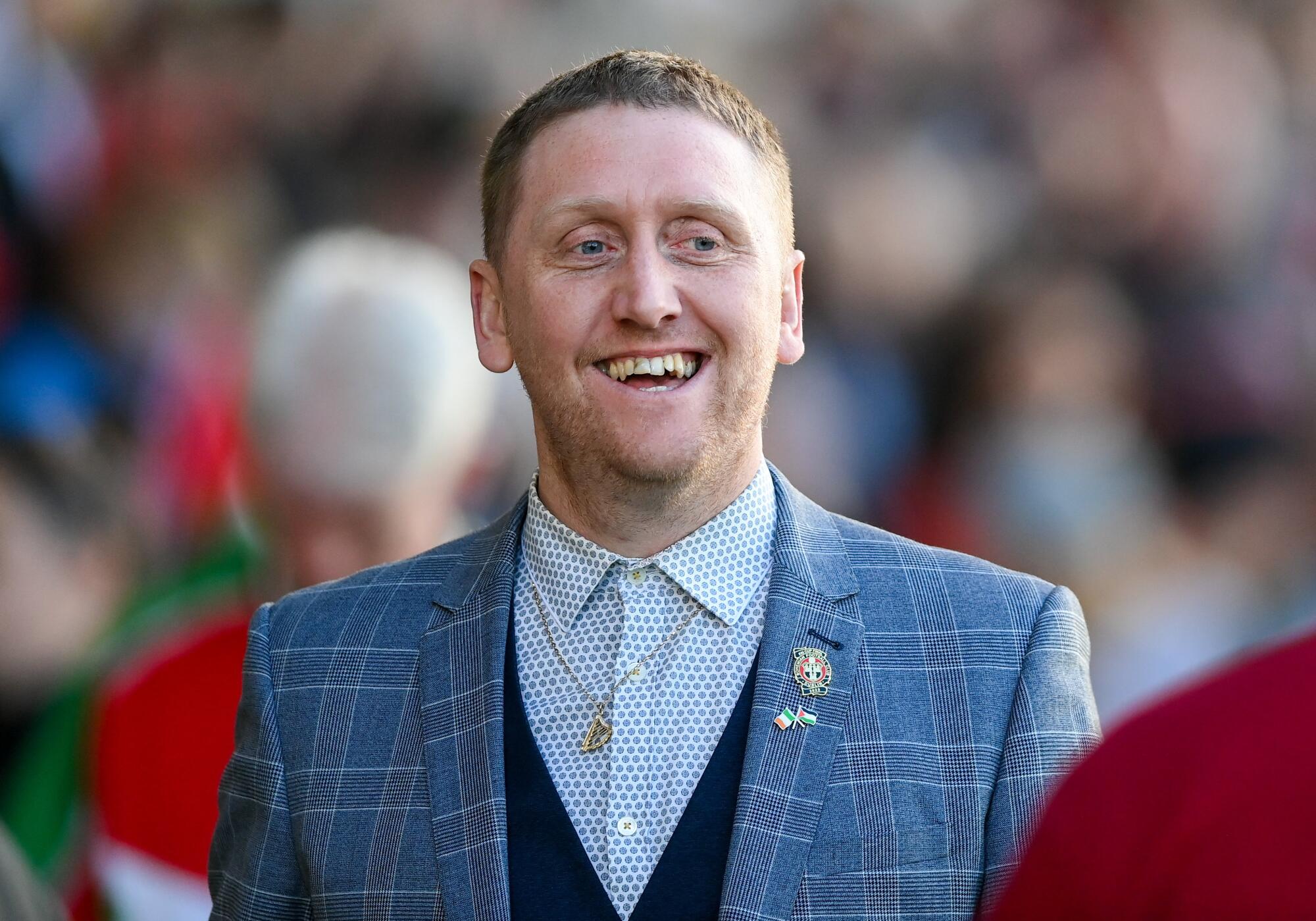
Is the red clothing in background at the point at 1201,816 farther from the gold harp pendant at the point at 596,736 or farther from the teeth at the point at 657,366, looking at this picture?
the teeth at the point at 657,366

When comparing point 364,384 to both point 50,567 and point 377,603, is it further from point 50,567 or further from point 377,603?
point 50,567

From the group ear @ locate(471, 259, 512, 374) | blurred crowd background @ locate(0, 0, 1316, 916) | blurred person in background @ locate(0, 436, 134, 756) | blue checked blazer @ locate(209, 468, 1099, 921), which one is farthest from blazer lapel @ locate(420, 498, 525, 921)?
blurred person in background @ locate(0, 436, 134, 756)

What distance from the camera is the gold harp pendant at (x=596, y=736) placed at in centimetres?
214

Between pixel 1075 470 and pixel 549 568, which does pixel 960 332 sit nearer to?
pixel 1075 470

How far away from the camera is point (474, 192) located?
17.9ft

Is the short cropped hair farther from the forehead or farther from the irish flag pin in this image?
the irish flag pin

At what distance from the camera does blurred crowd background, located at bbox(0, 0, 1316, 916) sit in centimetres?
490

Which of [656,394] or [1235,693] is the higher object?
[656,394]

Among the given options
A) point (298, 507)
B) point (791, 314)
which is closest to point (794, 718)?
point (791, 314)

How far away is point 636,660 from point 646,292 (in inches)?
18.7

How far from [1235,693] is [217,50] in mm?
4922

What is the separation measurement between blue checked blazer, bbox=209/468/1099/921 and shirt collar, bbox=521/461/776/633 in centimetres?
3

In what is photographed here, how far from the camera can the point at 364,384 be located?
3311 mm

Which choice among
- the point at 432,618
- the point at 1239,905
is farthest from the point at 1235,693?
the point at 432,618
